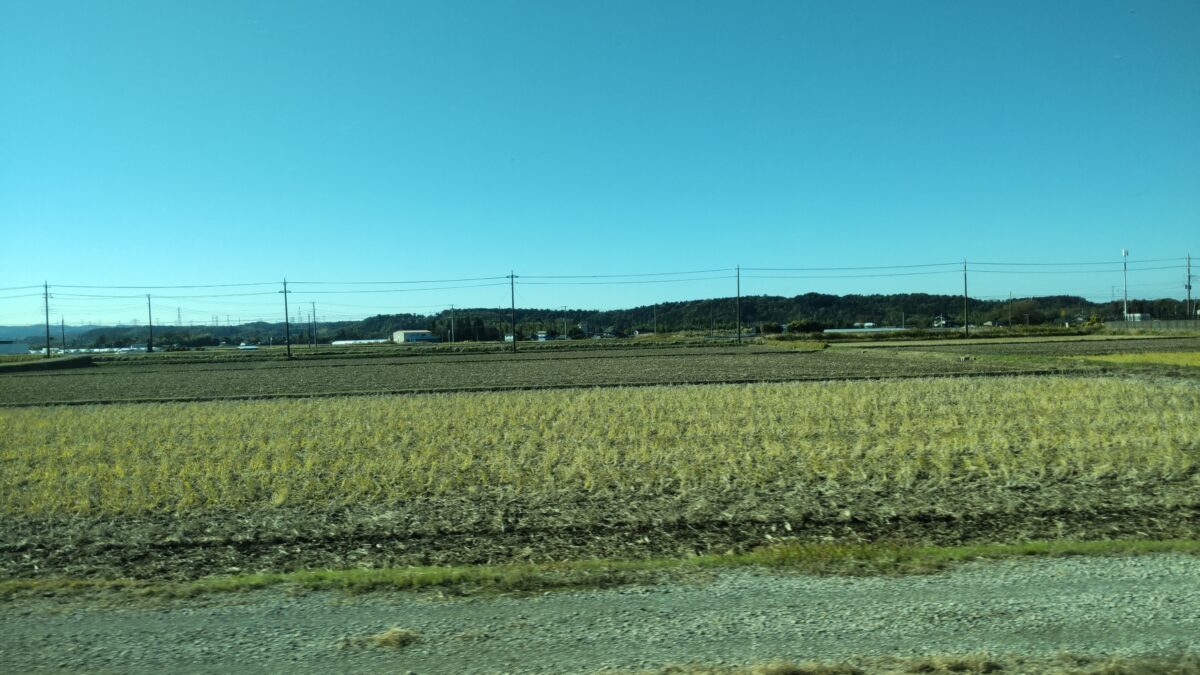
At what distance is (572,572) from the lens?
7449mm

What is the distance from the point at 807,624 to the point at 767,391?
24926mm

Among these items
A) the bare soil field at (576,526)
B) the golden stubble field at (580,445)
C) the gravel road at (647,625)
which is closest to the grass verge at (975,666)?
the gravel road at (647,625)

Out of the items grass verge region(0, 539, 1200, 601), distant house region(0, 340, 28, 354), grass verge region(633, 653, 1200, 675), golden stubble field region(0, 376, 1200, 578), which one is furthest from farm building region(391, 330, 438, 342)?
grass verge region(633, 653, 1200, 675)

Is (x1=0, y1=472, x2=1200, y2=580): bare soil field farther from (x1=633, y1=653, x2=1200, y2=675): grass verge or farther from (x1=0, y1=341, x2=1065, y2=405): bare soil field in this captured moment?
(x1=0, y1=341, x2=1065, y2=405): bare soil field

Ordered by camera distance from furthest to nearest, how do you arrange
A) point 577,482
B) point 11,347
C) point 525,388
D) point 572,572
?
point 11,347
point 525,388
point 577,482
point 572,572

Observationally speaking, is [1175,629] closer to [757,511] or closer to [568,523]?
[757,511]

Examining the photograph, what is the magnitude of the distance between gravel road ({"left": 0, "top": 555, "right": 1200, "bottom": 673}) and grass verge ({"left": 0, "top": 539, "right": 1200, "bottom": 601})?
1.00 ft

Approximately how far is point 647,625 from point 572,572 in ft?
5.55

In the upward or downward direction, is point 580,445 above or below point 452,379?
below

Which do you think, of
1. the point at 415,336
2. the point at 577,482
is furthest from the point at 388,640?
the point at 415,336

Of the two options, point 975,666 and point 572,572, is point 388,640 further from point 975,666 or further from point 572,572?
point 975,666

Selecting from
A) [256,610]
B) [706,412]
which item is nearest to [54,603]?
[256,610]

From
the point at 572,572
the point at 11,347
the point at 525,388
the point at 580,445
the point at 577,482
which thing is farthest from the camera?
the point at 11,347

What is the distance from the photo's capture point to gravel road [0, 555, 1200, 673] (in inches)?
209
